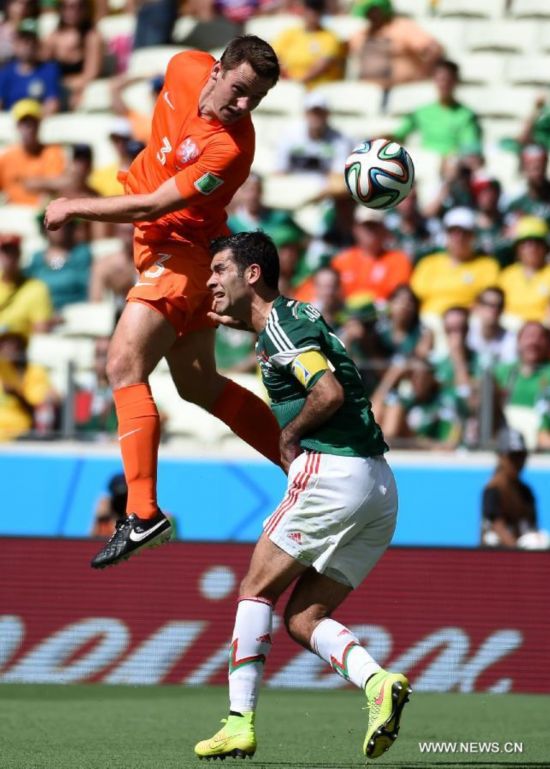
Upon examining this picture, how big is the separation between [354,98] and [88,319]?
4462 millimetres

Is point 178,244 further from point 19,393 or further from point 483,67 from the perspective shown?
point 483,67

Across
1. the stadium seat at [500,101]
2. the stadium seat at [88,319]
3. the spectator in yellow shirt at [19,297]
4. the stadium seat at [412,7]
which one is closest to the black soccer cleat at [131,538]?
the stadium seat at [88,319]

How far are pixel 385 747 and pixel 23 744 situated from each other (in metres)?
1.93

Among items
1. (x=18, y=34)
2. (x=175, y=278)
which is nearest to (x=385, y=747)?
(x=175, y=278)

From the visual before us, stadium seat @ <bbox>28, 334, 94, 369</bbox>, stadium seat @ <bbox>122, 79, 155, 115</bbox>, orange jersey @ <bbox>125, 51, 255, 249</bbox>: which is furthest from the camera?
stadium seat @ <bbox>122, 79, 155, 115</bbox>

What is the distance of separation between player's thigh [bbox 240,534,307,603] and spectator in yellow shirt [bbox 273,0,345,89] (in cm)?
1084

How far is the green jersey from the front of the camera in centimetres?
650


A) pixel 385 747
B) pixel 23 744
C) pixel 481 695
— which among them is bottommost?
pixel 481 695

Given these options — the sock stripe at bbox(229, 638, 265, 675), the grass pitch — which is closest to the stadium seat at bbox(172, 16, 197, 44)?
the grass pitch

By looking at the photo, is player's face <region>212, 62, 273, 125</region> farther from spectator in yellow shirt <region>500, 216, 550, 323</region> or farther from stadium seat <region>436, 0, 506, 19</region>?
stadium seat <region>436, 0, 506, 19</region>

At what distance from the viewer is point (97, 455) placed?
12352 millimetres

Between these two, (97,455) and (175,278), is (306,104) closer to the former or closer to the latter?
(97,455)

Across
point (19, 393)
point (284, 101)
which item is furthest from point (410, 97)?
point (19, 393)

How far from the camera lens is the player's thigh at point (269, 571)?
6.60m
